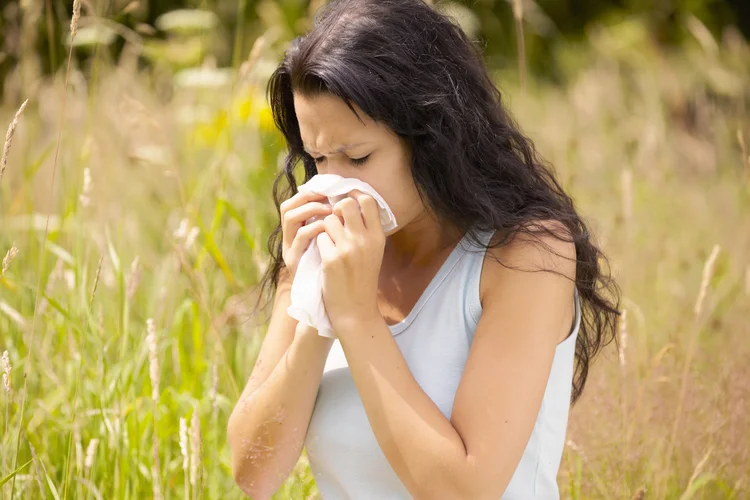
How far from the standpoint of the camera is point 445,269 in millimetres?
1544

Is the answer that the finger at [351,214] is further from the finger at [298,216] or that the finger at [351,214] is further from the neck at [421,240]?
the neck at [421,240]

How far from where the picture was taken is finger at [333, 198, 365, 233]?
1386 millimetres

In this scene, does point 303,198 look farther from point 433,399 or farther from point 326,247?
point 433,399

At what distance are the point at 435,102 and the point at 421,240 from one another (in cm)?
30

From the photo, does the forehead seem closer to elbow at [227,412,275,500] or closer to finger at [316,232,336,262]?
finger at [316,232,336,262]

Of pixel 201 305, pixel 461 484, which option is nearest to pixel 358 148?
pixel 461 484

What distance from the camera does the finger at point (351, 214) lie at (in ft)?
4.55

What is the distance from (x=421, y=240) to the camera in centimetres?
167

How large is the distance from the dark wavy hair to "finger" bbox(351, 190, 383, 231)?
14 cm

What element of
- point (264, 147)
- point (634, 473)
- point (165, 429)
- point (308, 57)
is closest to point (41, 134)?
point (264, 147)

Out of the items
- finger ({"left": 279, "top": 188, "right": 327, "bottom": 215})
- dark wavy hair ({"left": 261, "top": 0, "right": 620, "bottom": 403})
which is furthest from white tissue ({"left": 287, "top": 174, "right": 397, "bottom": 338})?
dark wavy hair ({"left": 261, "top": 0, "right": 620, "bottom": 403})

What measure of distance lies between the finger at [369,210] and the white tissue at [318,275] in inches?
0.7

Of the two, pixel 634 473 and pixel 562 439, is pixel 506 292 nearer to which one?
pixel 562 439

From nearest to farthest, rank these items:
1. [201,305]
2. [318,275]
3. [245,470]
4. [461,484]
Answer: [461,484] < [318,275] < [245,470] < [201,305]
